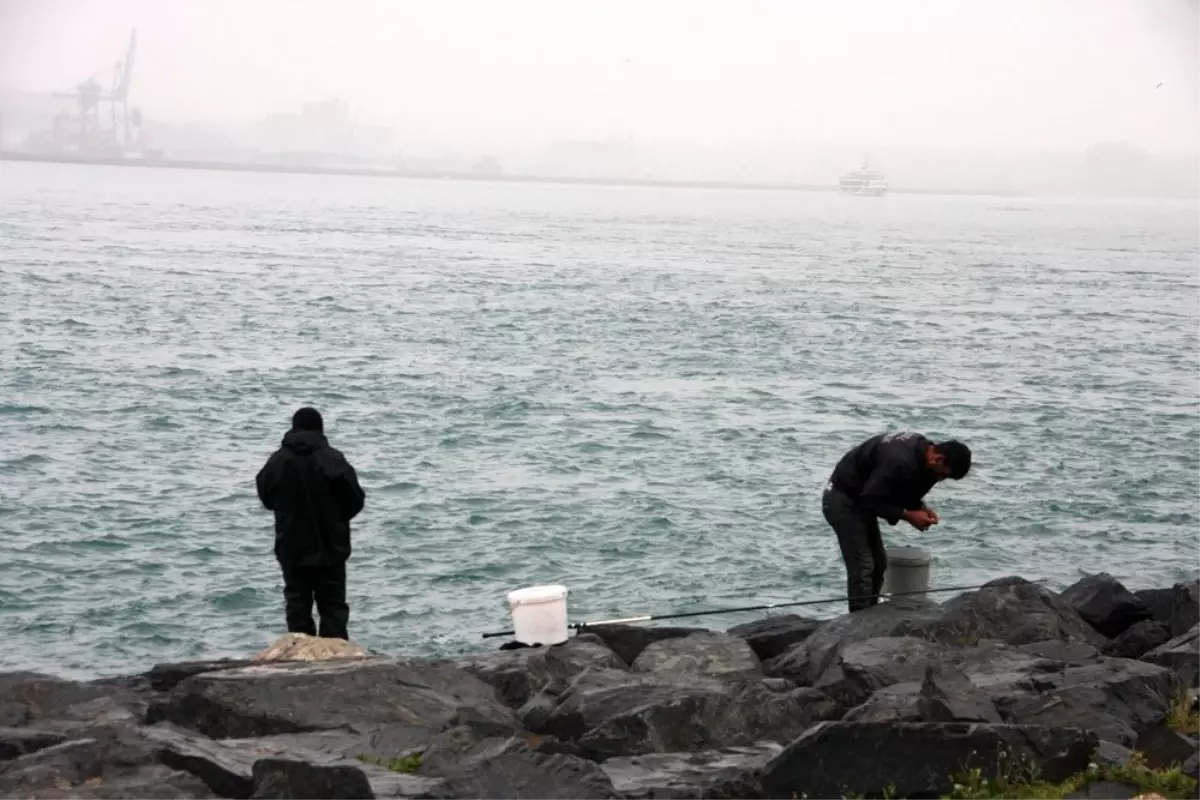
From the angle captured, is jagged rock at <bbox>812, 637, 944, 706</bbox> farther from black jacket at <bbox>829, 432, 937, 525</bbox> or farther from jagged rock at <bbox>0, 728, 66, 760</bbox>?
jagged rock at <bbox>0, 728, 66, 760</bbox>

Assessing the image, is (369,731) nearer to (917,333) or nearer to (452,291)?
(917,333)

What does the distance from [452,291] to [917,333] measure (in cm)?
1513

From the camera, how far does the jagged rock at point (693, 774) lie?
23.4 feet

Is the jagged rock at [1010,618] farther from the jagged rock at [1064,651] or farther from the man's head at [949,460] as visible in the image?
the man's head at [949,460]

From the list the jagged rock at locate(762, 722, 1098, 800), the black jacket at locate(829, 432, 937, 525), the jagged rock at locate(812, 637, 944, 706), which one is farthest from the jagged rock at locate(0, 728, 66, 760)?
the black jacket at locate(829, 432, 937, 525)

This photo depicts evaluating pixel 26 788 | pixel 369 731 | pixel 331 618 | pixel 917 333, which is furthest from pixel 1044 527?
pixel 917 333

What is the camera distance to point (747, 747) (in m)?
8.22

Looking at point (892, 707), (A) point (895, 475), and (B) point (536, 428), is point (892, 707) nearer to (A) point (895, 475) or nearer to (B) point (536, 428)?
(A) point (895, 475)

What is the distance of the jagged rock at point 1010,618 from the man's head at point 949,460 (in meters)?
1.25

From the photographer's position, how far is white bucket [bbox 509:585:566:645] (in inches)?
412

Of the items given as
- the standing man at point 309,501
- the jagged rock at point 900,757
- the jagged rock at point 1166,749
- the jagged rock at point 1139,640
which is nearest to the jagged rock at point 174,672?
the standing man at point 309,501

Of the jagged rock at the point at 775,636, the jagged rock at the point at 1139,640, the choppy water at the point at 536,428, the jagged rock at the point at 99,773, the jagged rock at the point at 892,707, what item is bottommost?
the choppy water at the point at 536,428

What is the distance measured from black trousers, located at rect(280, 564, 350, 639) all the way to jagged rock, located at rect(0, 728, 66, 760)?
243 centimetres

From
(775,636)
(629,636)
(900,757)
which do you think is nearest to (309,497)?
(629,636)
